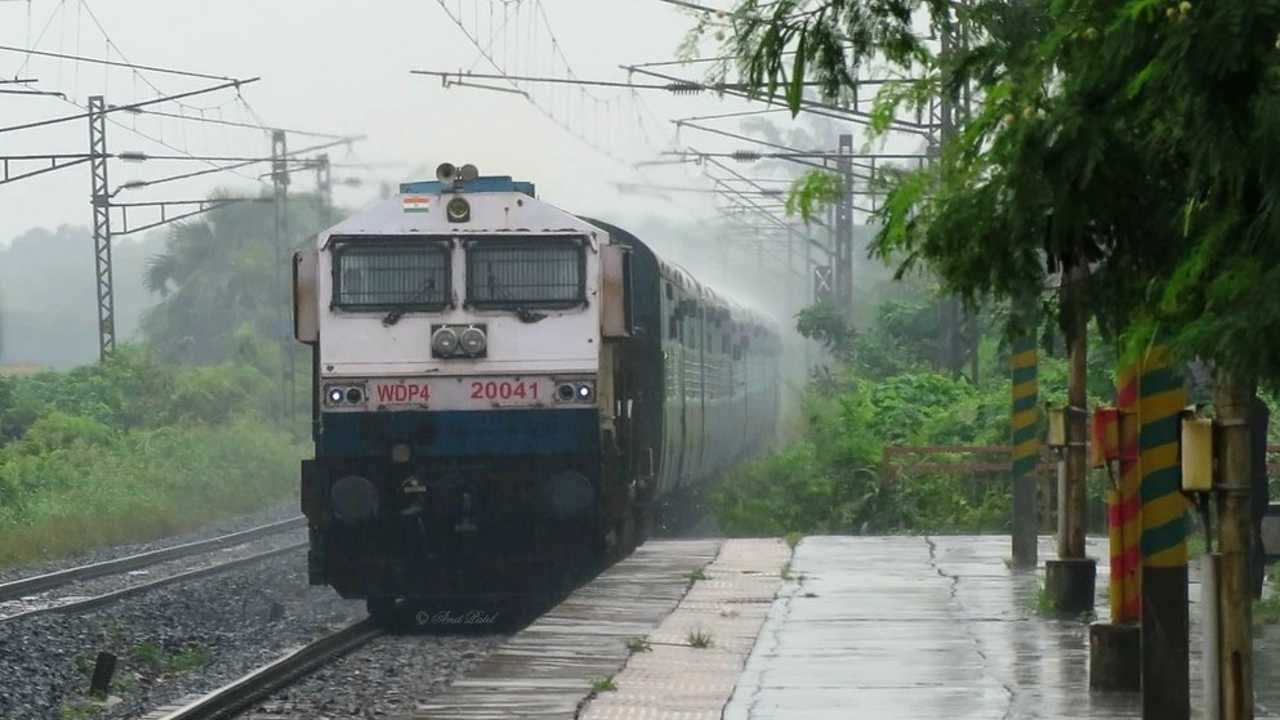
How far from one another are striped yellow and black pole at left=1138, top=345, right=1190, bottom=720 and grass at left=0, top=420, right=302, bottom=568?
20266 millimetres

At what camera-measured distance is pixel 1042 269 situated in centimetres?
573

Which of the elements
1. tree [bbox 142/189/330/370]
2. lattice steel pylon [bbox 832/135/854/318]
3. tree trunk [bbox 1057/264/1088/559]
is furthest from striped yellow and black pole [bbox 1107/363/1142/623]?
tree [bbox 142/189/330/370]

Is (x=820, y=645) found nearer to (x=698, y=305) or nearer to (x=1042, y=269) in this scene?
(x=1042, y=269)

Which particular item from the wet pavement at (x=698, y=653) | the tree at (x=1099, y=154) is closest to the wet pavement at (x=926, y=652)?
the wet pavement at (x=698, y=653)

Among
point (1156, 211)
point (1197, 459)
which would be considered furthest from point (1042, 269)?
point (1197, 459)

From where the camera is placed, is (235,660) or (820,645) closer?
(820,645)

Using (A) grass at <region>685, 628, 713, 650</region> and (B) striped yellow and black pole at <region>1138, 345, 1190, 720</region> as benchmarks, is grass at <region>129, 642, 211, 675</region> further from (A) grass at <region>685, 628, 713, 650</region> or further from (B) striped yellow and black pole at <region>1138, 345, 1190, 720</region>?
(B) striped yellow and black pole at <region>1138, 345, 1190, 720</region>

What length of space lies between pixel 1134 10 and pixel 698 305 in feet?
66.7

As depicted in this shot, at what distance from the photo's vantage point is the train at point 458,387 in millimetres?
17594

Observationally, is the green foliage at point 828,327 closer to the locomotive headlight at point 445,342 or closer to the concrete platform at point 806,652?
the concrete platform at point 806,652

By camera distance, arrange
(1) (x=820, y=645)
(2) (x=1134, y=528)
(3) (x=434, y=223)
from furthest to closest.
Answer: (3) (x=434, y=223)
(1) (x=820, y=645)
(2) (x=1134, y=528)

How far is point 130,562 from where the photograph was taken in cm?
2591

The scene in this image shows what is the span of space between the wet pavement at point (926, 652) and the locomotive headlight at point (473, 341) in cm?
299

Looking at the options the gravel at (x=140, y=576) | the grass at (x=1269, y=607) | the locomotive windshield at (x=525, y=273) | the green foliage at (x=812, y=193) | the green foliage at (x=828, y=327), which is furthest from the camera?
the green foliage at (x=828, y=327)
